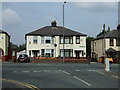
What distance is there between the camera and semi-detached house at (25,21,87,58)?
52.6 m

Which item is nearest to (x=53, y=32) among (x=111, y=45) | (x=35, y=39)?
(x=35, y=39)

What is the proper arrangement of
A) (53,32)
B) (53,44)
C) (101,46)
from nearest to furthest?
(53,44) → (53,32) → (101,46)

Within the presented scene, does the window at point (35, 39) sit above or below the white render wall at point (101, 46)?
above

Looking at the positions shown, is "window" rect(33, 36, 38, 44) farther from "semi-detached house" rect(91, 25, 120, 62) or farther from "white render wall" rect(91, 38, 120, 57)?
"white render wall" rect(91, 38, 120, 57)

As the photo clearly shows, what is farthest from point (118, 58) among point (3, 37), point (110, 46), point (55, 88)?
point (55, 88)

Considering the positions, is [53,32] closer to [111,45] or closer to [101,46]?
[101,46]

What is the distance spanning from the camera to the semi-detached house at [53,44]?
52625 millimetres

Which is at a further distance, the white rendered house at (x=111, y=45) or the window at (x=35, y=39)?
the white rendered house at (x=111, y=45)

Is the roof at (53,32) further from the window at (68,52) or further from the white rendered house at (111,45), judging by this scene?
the white rendered house at (111,45)

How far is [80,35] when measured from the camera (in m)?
54.2

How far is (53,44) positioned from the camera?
53.4 metres

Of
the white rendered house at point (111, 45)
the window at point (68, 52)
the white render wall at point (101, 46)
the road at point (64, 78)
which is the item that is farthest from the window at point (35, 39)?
the road at point (64, 78)

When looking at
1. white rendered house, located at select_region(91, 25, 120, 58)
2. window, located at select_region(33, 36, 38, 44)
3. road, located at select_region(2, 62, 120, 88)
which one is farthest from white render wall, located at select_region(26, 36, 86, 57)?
road, located at select_region(2, 62, 120, 88)

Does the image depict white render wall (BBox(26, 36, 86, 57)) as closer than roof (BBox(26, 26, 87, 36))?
Yes
